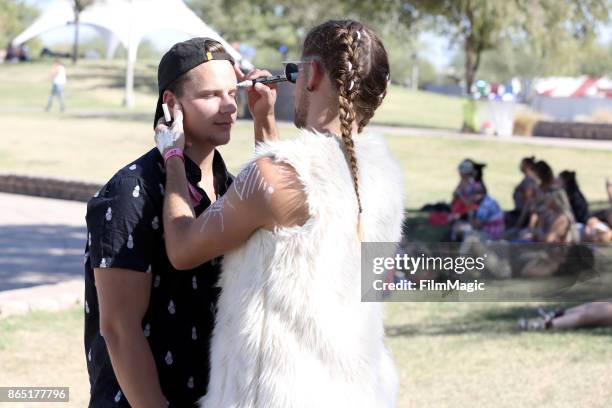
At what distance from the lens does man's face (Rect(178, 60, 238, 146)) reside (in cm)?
267

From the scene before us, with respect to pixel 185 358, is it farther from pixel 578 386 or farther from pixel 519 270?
pixel 519 270

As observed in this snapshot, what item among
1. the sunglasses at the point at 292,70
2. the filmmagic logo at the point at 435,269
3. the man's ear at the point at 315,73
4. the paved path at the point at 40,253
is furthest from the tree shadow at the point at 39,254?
the man's ear at the point at 315,73

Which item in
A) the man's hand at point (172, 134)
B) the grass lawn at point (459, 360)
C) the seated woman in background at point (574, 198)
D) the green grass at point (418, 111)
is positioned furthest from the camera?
the green grass at point (418, 111)

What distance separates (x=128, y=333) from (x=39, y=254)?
862cm

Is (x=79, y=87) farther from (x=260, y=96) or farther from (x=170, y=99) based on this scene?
(x=170, y=99)

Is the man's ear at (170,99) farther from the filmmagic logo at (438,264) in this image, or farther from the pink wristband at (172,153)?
the filmmagic logo at (438,264)

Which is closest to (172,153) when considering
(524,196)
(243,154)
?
(524,196)

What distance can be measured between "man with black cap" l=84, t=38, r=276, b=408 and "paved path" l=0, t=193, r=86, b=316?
5204 millimetres

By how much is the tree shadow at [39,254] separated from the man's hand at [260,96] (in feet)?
21.1

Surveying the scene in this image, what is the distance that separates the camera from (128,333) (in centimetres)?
246

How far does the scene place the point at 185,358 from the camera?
2.60 metres

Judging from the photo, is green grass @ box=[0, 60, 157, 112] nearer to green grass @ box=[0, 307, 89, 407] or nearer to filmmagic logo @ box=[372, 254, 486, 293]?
filmmagic logo @ box=[372, 254, 486, 293]

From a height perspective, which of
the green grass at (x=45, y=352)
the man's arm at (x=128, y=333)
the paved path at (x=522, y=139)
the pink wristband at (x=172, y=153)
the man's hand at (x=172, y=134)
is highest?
the man's hand at (x=172, y=134)

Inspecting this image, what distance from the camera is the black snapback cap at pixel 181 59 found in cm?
266
